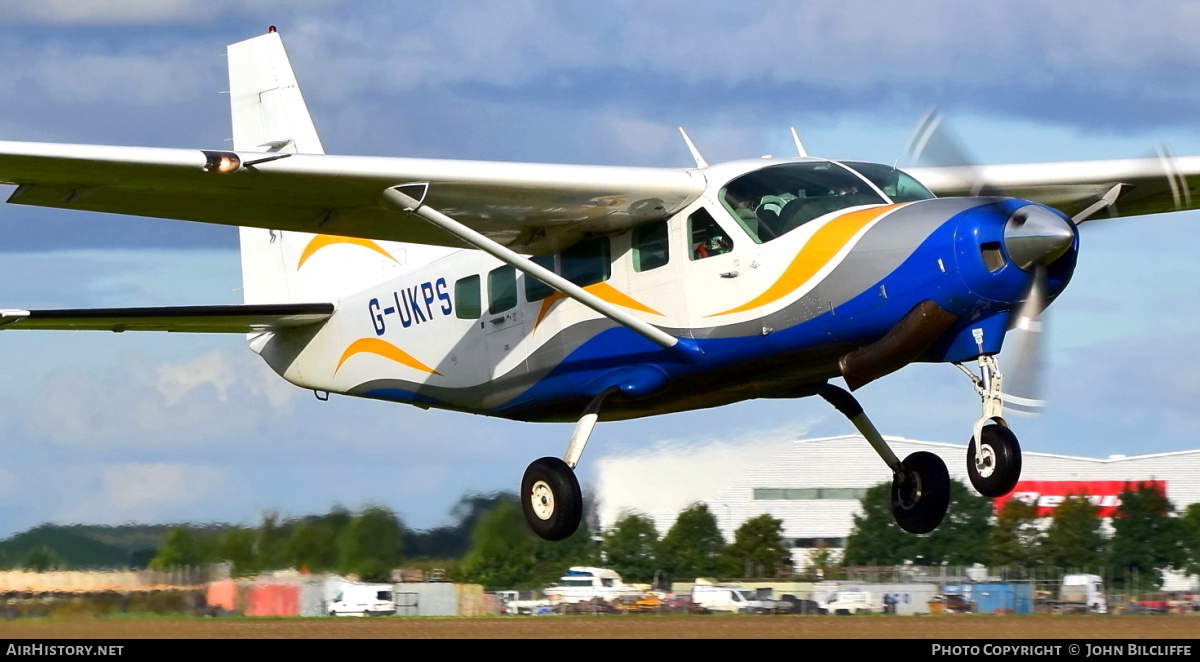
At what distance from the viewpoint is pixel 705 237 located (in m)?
13.3

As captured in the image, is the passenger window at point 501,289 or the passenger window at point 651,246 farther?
the passenger window at point 501,289

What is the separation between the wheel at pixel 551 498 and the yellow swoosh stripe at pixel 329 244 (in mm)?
3891

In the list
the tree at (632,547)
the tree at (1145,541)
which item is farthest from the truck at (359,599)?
the tree at (1145,541)

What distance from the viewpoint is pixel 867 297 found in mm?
12359

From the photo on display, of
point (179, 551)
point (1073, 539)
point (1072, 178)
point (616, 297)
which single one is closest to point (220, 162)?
point (616, 297)

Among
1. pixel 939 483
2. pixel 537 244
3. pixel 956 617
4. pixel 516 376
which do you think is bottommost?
pixel 956 617

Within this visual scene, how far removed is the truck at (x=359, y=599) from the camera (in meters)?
16.9

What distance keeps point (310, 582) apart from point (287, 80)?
6.07m

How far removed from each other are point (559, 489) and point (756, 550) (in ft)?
24.3

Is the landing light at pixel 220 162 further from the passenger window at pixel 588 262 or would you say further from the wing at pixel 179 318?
the wing at pixel 179 318

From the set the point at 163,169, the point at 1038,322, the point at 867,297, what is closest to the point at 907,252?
the point at 867,297

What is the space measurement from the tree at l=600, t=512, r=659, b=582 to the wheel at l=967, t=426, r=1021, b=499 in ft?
17.3

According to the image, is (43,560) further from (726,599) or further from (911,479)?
(726,599)

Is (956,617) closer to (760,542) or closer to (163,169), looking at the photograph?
(760,542)
